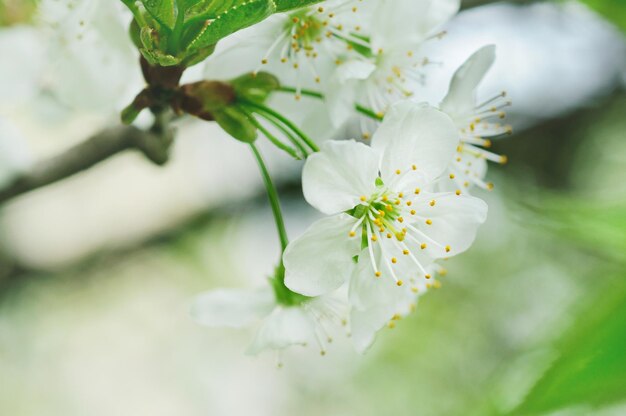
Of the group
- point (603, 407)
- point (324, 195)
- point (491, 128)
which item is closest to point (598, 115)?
point (491, 128)

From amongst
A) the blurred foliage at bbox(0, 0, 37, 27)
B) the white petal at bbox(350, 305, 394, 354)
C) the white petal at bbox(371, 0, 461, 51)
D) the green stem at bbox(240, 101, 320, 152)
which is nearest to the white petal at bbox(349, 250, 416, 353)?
the white petal at bbox(350, 305, 394, 354)

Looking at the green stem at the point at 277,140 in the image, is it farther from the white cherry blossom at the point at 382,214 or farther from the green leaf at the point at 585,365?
the green leaf at the point at 585,365

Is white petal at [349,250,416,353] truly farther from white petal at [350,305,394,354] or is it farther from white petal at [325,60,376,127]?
white petal at [325,60,376,127]

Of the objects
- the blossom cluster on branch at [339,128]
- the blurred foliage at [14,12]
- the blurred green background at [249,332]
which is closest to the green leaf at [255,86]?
the blossom cluster on branch at [339,128]

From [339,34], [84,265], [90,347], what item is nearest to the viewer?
[339,34]

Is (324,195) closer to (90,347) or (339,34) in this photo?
(339,34)

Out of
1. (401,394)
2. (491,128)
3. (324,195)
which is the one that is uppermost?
(324,195)
